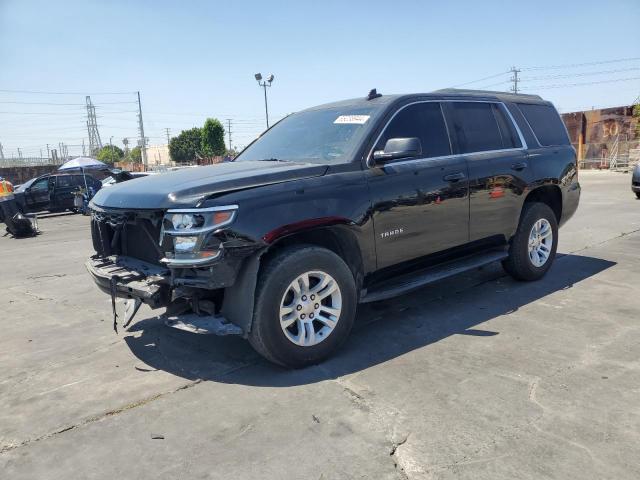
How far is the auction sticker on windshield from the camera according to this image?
14.1 ft

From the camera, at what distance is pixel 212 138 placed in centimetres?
7131

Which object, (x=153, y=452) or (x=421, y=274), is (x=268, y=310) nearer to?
(x=153, y=452)

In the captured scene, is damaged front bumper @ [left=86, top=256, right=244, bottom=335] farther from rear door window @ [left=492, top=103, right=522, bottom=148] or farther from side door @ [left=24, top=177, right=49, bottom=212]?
side door @ [left=24, top=177, right=49, bottom=212]

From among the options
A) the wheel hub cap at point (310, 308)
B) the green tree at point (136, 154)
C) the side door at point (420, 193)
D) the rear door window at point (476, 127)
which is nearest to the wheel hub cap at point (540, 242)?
the rear door window at point (476, 127)

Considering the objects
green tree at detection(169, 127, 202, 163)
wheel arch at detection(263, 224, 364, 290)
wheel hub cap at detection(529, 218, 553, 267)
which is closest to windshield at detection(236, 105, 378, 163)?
wheel arch at detection(263, 224, 364, 290)

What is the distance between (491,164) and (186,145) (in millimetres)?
92467

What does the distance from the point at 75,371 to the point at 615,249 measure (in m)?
7.21

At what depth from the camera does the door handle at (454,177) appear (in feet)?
14.9

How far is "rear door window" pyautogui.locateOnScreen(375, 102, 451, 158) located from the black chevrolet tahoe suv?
0.04 ft

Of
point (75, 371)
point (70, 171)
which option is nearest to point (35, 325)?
point (75, 371)

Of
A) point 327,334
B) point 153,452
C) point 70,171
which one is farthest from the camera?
point 70,171

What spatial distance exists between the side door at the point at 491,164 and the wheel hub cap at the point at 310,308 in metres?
1.81

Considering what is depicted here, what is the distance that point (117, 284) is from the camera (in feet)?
12.3

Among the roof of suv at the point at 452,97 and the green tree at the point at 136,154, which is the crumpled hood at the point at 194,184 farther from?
the green tree at the point at 136,154
